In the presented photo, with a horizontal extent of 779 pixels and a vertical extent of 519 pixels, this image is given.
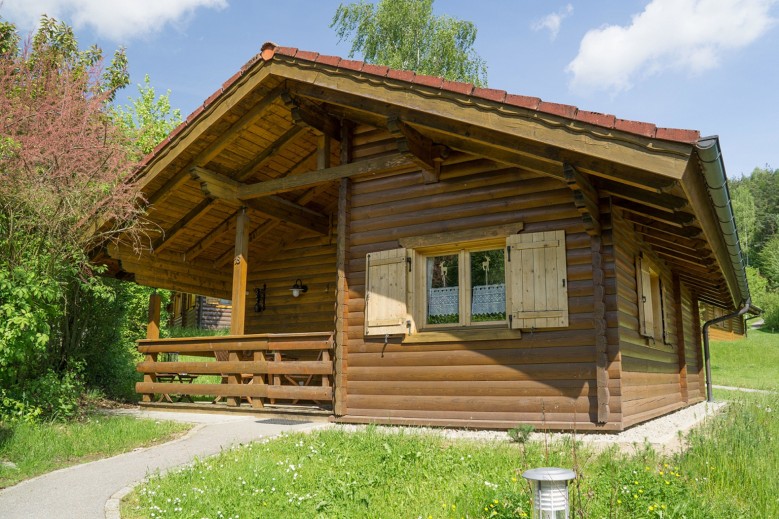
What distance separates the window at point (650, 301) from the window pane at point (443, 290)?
2.44m

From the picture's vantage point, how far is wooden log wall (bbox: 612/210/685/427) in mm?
7746

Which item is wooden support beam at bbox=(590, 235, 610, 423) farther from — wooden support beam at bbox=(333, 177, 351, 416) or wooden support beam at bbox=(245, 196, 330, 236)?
wooden support beam at bbox=(245, 196, 330, 236)

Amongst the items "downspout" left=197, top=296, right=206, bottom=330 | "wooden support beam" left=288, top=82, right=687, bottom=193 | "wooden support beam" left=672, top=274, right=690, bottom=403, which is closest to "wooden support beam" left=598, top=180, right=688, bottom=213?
"wooden support beam" left=288, top=82, right=687, bottom=193

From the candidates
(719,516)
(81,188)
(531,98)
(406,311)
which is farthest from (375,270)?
(719,516)

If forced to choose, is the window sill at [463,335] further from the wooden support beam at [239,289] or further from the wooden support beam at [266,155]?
the wooden support beam at [266,155]

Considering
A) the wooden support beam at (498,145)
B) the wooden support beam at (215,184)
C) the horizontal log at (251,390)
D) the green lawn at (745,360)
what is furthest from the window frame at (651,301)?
the green lawn at (745,360)

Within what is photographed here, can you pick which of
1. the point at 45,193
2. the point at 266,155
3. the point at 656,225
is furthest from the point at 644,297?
the point at 45,193

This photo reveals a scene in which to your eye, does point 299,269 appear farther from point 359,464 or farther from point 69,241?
point 359,464

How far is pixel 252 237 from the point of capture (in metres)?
13.1

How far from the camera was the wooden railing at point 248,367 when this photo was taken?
9.17m

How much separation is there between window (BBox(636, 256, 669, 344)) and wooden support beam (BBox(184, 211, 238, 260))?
7.17 metres

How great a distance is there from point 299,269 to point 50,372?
532 cm

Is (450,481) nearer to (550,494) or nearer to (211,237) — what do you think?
(550,494)

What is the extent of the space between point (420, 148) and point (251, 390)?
14.2ft
